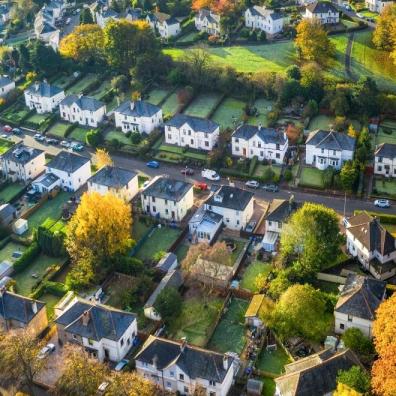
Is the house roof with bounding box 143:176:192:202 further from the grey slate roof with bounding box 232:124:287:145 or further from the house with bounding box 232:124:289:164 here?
the grey slate roof with bounding box 232:124:287:145

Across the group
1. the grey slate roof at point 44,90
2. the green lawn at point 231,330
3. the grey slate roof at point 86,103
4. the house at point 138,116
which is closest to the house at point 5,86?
the grey slate roof at point 44,90

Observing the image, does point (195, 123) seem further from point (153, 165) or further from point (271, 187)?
point (271, 187)

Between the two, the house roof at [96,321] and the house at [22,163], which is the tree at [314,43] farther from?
the house roof at [96,321]

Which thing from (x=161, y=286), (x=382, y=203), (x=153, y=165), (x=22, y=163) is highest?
(x=22, y=163)

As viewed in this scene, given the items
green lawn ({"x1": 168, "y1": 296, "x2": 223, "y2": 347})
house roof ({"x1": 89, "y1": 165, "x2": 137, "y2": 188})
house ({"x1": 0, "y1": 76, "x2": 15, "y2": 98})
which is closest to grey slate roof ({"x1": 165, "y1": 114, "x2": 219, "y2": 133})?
house roof ({"x1": 89, "y1": 165, "x2": 137, "y2": 188})

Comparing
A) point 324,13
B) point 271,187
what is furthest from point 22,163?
point 324,13
